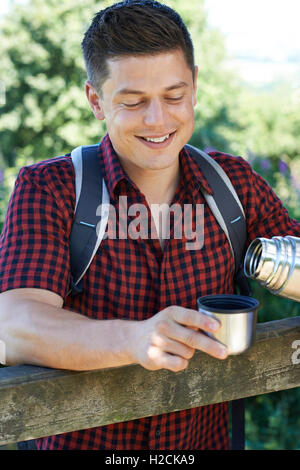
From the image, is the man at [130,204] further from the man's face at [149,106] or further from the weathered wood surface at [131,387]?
the weathered wood surface at [131,387]

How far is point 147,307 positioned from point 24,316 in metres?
0.46

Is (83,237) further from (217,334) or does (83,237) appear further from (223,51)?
(223,51)

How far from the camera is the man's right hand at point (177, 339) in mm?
1117

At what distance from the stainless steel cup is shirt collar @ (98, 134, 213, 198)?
588 millimetres

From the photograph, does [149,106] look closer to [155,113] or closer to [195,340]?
[155,113]

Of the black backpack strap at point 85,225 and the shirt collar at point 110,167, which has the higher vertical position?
the shirt collar at point 110,167

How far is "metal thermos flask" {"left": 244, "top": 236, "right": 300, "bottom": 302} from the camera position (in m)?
1.33

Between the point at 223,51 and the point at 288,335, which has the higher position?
the point at 223,51

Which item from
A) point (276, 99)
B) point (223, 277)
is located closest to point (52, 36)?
point (276, 99)

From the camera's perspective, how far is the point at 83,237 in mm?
1579

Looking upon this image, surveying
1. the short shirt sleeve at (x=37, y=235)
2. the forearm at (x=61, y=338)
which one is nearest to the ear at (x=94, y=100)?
the short shirt sleeve at (x=37, y=235)

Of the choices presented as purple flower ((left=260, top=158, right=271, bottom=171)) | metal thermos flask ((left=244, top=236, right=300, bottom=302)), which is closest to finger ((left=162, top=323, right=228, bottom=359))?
metal thermos flask ((left=244, top=236, right=300, bottom=302))

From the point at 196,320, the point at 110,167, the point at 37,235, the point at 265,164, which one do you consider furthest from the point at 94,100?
the point at 265,164

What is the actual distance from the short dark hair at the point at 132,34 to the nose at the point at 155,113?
0.14 metres
